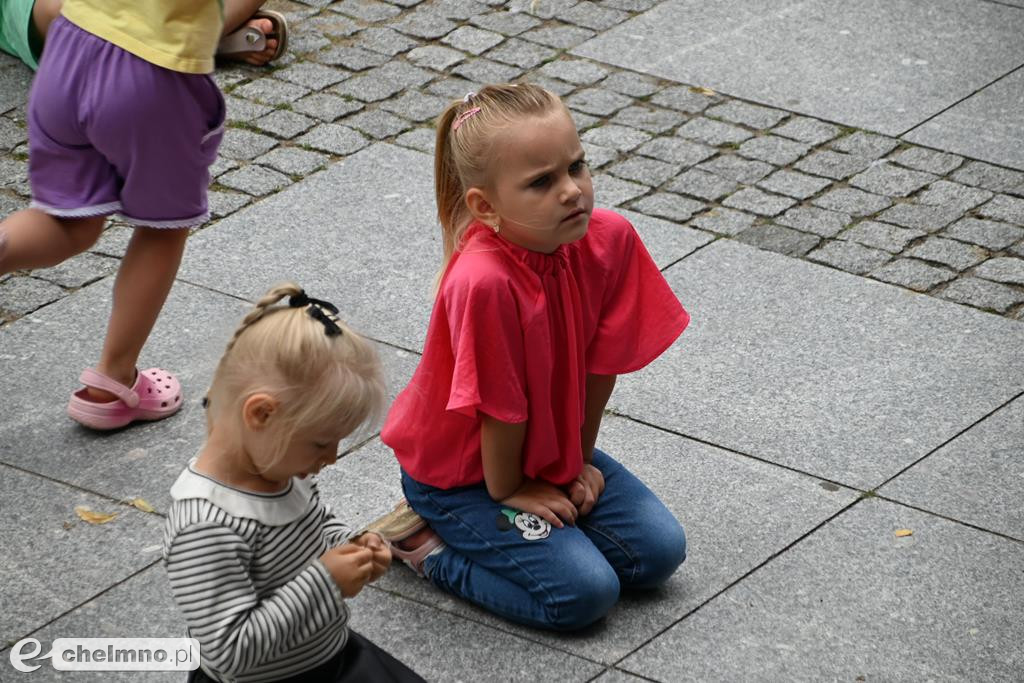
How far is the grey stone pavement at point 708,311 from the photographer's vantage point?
3.67 m

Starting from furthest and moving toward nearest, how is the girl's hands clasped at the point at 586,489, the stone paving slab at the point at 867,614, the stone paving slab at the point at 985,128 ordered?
the stone paving slab at the point at 985,128, the girl's hands clasped at the point at 586,489, the stone paving slab at the point at 867,614

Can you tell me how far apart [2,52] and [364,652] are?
15.7 feet

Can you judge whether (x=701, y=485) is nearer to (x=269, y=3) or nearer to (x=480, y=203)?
(x=480, y=203)

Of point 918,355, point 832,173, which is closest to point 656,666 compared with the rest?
point 918,355

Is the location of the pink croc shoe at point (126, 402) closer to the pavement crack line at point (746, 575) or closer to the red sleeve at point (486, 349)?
the red sleeve at point (486, 349)

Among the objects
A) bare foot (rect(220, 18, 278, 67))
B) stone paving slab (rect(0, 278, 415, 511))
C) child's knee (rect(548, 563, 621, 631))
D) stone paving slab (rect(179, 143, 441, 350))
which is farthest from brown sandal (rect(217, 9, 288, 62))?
child's knee (rect(548, 563, 621, 631))

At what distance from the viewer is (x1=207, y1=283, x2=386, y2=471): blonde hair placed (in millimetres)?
2766

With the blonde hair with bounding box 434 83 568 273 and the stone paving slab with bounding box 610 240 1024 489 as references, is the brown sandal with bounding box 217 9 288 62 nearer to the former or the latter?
the stone paving slab with bounding box 610 240 1024 489

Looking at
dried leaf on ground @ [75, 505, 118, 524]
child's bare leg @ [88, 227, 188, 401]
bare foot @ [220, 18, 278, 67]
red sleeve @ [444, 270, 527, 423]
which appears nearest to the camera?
red sleeve @ [444, 270, 527, 423]

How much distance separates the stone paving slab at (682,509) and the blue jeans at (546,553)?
56 mm

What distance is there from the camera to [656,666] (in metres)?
3.53

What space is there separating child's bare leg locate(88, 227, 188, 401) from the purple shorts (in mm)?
100

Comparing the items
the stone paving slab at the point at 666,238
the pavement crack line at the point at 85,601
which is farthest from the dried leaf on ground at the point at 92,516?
the stone paving slab at the point at 666,238

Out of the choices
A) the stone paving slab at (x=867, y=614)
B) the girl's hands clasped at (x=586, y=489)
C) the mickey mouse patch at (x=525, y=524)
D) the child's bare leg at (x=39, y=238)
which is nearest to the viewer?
the stone paving slab at (x=867, y=614)
